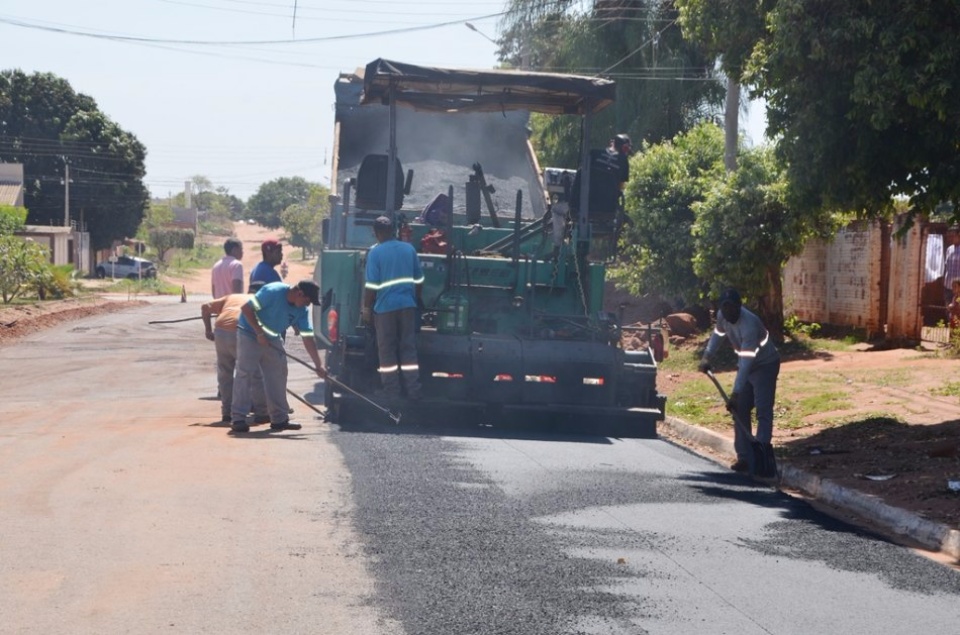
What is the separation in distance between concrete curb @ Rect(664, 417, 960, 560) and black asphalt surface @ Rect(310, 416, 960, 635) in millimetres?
387

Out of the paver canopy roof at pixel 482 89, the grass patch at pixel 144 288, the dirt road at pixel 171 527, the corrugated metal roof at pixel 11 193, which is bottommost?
the dirt road at pixel 171 527

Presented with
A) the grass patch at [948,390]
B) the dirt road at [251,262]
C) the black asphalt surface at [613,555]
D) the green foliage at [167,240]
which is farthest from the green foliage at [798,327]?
the green foliage at [167,240]

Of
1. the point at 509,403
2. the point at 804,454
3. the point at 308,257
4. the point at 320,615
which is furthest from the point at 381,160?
the point at 308,257

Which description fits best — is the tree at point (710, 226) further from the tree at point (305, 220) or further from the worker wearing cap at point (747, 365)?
the tree at point (305, 220)

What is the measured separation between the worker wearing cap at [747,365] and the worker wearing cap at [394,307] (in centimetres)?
272

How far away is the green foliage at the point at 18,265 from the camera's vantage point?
30562mm

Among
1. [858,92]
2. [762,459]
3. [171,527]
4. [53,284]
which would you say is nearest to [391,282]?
[762,459]

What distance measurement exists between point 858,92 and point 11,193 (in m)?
54.1

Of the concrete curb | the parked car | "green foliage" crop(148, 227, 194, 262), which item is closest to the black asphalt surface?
the concrete curb

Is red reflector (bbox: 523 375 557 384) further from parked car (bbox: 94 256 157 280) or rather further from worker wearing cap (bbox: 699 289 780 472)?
parked car (bbox: 94 256 157 280)

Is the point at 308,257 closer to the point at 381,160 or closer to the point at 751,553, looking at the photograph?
the point at 381,160

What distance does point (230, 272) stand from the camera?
13.0 metres

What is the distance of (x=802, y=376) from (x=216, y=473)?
30.8 feet

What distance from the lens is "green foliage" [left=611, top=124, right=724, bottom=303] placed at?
860 inches
